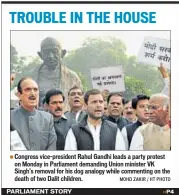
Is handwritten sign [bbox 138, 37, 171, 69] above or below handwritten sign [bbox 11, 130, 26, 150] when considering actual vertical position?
above

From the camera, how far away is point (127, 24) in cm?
1240

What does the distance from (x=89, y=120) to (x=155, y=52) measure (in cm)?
112

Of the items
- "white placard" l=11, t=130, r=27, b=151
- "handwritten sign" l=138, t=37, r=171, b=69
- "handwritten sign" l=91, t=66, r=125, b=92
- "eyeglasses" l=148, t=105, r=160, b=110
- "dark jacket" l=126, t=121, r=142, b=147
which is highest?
"handwritten sign" l=138, t=37, r=171, b=69

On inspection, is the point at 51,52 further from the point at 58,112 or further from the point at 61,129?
the point at 61,129

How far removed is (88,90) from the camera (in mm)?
12383

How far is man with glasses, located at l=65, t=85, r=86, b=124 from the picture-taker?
12.4m

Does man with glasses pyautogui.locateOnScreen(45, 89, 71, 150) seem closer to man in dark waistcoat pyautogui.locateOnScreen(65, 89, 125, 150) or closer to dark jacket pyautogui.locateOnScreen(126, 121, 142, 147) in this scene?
man in dark waistcoat pyautogui.locateOnScreen(65, 89, 125, 150)

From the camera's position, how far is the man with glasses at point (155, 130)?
12422 mm

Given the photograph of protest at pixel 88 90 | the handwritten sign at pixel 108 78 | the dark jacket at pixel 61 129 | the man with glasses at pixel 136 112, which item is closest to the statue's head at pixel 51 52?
the photograph of protest at pixel 88 90

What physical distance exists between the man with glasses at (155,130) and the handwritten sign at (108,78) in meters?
0.42

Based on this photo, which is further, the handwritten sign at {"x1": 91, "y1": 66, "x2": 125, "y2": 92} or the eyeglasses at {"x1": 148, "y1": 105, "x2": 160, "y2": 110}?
the eyeglasses at {"x1": 148, "y1": 105, "x2": 160, "y2": 110}

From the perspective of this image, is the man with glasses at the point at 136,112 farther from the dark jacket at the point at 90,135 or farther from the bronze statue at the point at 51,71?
the bronze statue at the point at 51,71

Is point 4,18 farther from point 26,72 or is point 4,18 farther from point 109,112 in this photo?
point 109,112

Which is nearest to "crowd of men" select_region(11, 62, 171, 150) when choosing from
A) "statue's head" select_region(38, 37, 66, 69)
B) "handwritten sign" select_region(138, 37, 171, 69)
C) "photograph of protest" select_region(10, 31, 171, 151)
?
"photograph of protest" select_region(10, 31, 171, 151)
